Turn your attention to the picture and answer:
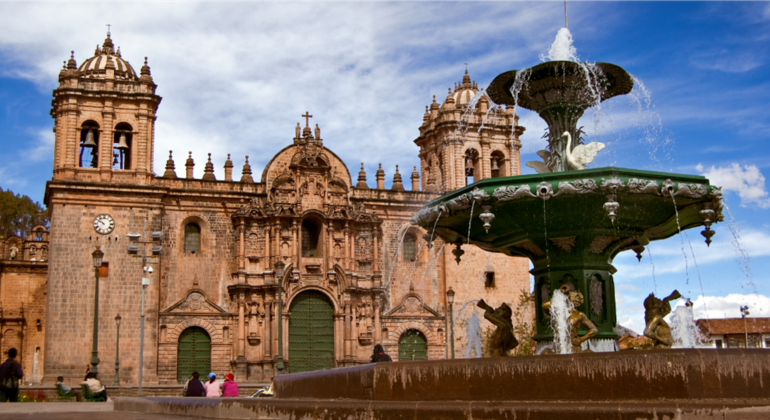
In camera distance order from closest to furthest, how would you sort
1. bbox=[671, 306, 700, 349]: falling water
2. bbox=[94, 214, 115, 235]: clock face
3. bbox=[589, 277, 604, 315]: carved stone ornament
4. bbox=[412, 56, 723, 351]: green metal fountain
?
bbox=[412, 56, 723, 351]: green metal fountain < bbox=[671, 306, 700, 349]: falling water < bbox=[589, 277, 604, 315]: carved stone ornament < bbox=[94, 214, 115, 235]: clock face

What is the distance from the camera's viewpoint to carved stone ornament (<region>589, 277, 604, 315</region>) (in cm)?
1069

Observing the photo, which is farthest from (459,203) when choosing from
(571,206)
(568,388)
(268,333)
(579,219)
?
(268,333)

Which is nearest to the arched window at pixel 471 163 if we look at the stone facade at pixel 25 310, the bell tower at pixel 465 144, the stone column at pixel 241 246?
the bell tower at pixel 465 144

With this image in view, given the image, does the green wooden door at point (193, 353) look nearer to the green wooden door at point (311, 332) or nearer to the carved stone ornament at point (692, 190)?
the green wooden door at point (311, 332)

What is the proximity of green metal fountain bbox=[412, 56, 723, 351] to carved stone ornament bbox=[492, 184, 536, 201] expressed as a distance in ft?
0.04

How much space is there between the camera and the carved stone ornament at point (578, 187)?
9180 millimetres

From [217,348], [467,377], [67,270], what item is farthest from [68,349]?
[467,377]

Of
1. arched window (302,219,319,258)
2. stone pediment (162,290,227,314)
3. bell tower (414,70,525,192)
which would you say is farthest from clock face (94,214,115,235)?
bell tower (414,70,525,192)

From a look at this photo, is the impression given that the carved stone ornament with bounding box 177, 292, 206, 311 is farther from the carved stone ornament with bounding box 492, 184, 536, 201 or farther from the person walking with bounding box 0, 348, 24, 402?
the carved stone ornament with bounding box 492, 184, 536, 201

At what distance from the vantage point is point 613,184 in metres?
9.06

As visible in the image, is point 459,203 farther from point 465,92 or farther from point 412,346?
point 465,92

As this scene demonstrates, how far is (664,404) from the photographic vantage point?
18.2ft

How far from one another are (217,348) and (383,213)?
8.02m

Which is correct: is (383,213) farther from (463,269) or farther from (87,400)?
(87,400)
